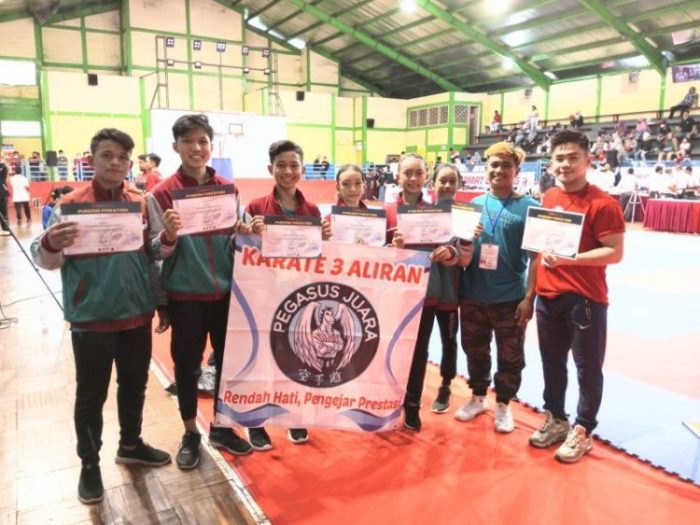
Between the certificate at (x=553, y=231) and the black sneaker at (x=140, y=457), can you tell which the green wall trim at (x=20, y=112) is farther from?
the certificate at (x=553, y=231)

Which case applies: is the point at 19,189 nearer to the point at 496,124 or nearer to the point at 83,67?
the point at 83,67

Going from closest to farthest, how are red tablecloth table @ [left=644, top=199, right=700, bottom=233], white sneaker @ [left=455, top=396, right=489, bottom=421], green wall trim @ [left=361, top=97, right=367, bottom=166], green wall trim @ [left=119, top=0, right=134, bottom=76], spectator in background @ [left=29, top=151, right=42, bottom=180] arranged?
white sneaker @ [left=455, top=396, right=489, bottom=421]
red tablecloth table @ [left=644, top=199, right=700, bottom=233]
spectator in background @ [left=29, top=151, right=42, bottom=180]
green wall trim @ [left=119, top=0, right=134, bottom=76]
green wall trim @ [left=361, top=97, right=367, bottom=166]

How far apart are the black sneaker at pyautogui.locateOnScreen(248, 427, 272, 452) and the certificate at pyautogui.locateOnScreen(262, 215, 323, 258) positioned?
0.99 m

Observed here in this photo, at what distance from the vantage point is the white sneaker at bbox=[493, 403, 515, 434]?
9.43 feet

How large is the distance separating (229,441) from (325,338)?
2.44ft

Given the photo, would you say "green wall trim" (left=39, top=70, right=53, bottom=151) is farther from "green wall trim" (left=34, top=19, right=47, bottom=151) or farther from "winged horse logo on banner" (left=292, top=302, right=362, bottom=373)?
"winged horse logo on banner" (left=292, top=302, right=362, bottom=373)

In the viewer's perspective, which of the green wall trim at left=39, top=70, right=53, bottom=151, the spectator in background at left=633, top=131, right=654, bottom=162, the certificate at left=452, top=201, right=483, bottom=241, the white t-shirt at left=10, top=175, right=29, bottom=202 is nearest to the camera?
the certificate at left=452, top=201, right=483, bottom=241

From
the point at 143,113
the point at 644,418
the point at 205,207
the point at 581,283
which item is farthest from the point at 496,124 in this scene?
the point at 205,207

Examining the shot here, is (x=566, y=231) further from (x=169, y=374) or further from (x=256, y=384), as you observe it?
(x=169, y=374)

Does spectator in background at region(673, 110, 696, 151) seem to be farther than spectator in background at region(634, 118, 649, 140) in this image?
No

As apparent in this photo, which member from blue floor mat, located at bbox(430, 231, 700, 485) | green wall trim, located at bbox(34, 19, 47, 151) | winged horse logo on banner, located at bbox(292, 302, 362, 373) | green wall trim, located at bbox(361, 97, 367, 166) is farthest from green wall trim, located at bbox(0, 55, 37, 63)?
winged horse logo on banner, located at bbox(292, 302, 362, 373)

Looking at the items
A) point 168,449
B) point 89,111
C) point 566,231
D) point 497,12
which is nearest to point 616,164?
point 497,12

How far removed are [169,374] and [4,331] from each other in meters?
2.09

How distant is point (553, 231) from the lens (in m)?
2.42
